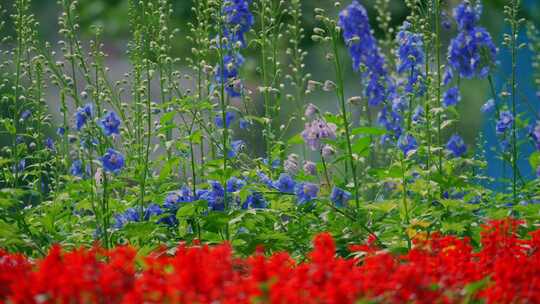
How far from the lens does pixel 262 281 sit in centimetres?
247

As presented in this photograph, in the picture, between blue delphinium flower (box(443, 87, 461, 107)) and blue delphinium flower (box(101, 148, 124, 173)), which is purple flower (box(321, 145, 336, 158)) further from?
blue delphinium flower (box(443, 87, 461, 107))

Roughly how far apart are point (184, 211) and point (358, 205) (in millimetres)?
809

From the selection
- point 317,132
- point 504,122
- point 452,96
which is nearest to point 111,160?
point 317,132

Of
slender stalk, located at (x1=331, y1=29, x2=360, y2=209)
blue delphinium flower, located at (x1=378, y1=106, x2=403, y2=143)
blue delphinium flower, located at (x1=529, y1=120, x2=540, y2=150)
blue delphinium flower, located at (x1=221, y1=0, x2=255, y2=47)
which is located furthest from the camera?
blue delphinium flower, located at (x1=378, y1=106, x2=403, y2=143)

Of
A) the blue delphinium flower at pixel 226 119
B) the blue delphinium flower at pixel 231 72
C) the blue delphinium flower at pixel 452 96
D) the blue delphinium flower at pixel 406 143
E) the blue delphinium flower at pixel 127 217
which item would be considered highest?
the blue delphinium flower at pixel 231 72

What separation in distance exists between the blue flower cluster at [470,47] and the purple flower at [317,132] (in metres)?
0.92

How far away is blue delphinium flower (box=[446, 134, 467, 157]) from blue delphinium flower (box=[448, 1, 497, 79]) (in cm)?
35

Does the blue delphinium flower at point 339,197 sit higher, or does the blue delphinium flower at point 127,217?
the blue delphinium flower at point 339,197

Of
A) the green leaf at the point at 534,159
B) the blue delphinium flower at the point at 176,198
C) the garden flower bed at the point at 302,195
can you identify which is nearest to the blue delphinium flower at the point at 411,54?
the garden flower bed at the point at 302,195

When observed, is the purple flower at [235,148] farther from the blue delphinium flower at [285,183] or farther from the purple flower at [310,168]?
the purple flower at [310,168]

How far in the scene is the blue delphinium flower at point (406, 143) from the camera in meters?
5.08

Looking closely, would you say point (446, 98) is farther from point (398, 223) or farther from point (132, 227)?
point (132, 227)

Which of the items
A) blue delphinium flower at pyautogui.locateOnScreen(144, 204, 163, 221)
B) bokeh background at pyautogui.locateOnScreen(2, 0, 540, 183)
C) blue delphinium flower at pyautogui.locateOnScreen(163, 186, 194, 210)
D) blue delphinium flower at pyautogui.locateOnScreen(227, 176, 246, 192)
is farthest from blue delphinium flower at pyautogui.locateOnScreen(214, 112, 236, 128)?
bokeh background at pyautogui.locateOnScreen(2, 0, 540, 183)

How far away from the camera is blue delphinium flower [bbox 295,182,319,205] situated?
432 cm
